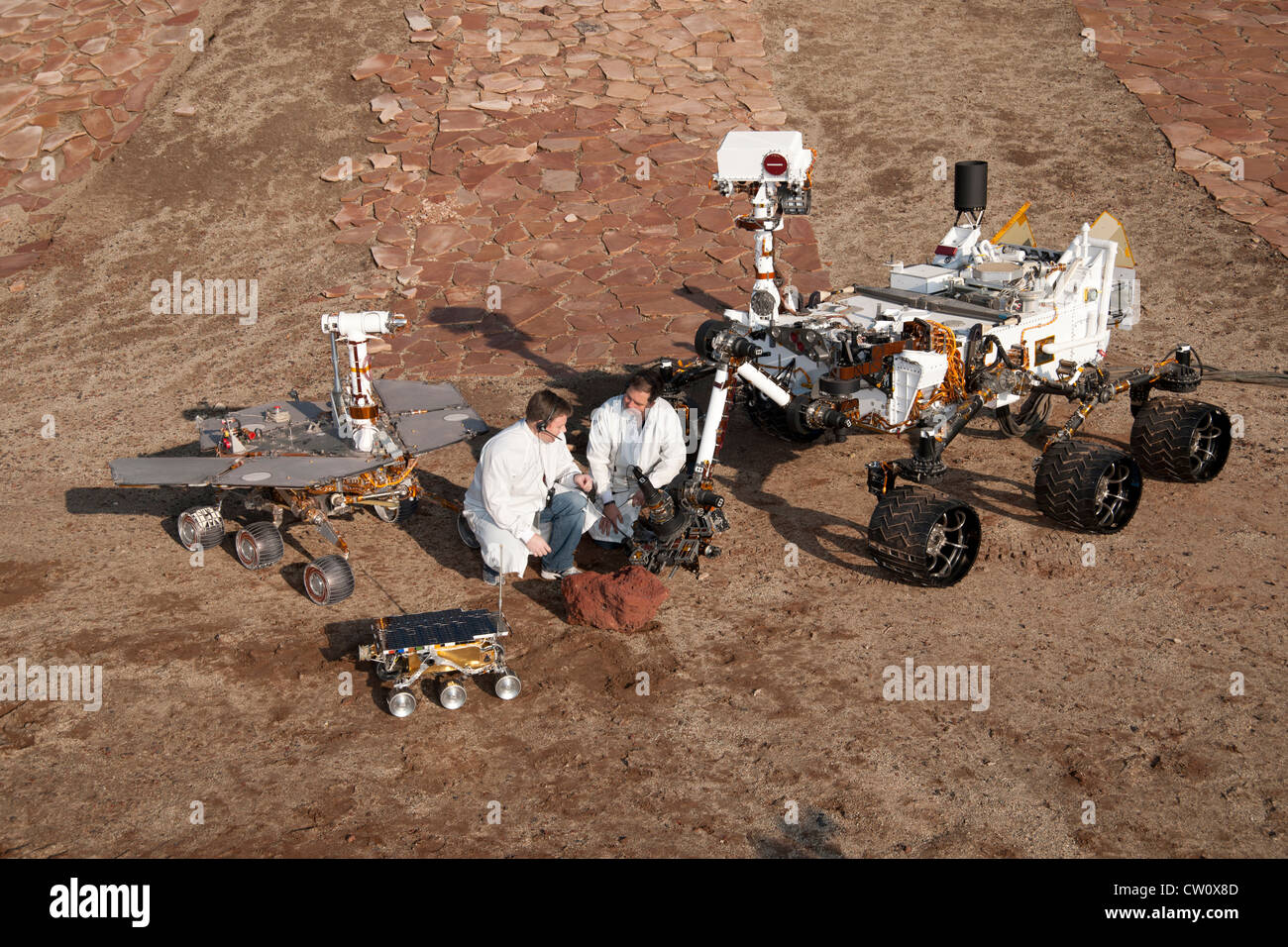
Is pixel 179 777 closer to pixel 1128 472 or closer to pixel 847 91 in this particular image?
pixel 1128 472

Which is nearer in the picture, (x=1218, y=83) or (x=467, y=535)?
(x=467, y=535)

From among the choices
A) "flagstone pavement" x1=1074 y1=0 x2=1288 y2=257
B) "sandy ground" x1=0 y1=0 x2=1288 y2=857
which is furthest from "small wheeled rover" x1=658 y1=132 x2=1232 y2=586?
"flagstone pavement" x1=1074 y1=0 x2=1288 y2=257

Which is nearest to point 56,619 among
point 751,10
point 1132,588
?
point 1132,588

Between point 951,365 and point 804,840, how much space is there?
13.5 feet

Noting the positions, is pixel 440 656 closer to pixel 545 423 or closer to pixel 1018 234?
pixel 545 423

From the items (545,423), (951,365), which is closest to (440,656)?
(545,423)

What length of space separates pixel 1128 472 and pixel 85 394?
1048cm

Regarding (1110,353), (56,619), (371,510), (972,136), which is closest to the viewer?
(56,619)

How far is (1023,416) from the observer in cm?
1083

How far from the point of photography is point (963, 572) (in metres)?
8.39

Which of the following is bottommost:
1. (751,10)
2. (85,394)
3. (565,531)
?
(85,394)

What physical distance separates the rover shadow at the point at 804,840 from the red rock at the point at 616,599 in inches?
80.2

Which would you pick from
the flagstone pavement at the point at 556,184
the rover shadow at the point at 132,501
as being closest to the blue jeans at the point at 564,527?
the rover shadow at the point at 132,501

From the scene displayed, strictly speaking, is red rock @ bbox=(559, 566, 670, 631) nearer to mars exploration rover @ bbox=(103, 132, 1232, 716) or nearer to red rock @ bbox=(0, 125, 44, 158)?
mars exploration rover @ bbox=(103, 132, 1232, 716)
